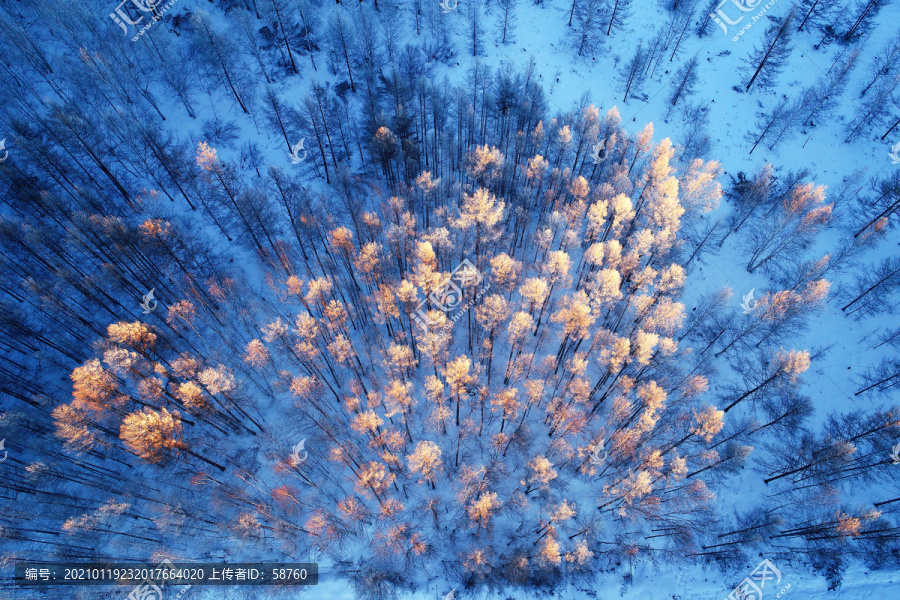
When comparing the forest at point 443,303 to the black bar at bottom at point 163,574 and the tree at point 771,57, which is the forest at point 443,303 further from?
the tree at point 771,57

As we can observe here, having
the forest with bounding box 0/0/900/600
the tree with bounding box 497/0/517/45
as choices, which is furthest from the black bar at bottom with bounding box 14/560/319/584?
the tree with bounding box 497/0/517/45

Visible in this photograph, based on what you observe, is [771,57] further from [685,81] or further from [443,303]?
[443,303]

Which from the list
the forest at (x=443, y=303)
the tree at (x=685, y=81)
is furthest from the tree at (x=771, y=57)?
the tree at (x=685, y=81)

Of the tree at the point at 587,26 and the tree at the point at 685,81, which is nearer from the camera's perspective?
the tree at the point at 685,81

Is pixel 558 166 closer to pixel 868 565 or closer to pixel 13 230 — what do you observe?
pixel 868 565

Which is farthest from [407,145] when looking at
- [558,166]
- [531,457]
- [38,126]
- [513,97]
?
[38,126]

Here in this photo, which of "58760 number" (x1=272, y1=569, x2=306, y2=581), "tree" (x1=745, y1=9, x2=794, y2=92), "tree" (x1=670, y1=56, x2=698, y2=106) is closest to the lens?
"58760 number" (x1=272, y1=569, x2=306, y2=581)

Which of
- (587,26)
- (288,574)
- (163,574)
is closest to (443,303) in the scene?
(288,574)

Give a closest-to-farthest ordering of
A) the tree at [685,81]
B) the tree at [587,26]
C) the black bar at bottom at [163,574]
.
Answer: the black bar at bottom at [163,574]
the tree at [685,81]
the tree at [587,26]

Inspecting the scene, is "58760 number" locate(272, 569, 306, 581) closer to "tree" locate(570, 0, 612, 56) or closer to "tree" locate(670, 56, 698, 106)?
"tree" locate(670, 56, 698, 106)

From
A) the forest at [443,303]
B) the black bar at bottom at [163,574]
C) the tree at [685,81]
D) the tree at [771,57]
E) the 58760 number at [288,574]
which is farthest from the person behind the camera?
the tree at [771,57]
